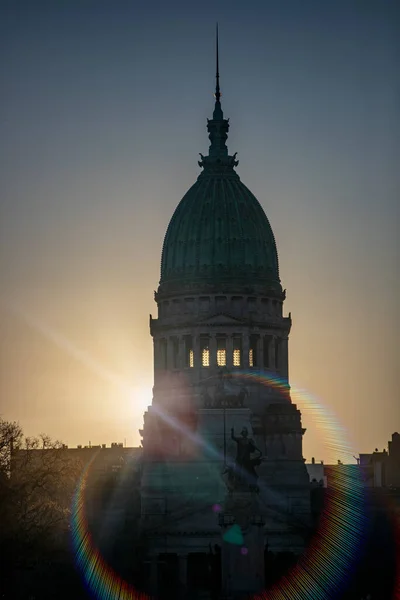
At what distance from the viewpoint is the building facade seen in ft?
504

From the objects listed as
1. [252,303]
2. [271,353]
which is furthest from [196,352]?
[252,303]

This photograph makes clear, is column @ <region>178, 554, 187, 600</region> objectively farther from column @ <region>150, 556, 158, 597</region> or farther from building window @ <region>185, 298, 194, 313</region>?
building window @ <region>185, 298, 194, 313</region>

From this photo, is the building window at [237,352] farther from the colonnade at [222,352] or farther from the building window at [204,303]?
the building window at [204,303]

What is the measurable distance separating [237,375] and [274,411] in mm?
5207

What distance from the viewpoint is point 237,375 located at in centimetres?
17450

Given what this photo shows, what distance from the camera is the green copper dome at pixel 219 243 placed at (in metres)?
178

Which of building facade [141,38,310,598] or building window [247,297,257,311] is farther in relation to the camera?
building window [247,297,257,311]

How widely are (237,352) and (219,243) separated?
10.8 m

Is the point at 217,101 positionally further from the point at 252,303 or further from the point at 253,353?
the point at 253,353

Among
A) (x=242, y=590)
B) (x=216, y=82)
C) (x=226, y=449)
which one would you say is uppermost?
(x=216, y=82)

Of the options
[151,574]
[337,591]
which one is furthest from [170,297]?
[337,591]

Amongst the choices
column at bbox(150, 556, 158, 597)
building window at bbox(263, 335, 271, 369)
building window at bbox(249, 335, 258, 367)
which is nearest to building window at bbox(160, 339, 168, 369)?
building window at bbox(249, 335, 258, 367)

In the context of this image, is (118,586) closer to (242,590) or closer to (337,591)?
(337,591)

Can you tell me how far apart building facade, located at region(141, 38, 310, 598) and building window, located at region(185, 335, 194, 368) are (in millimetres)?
91
